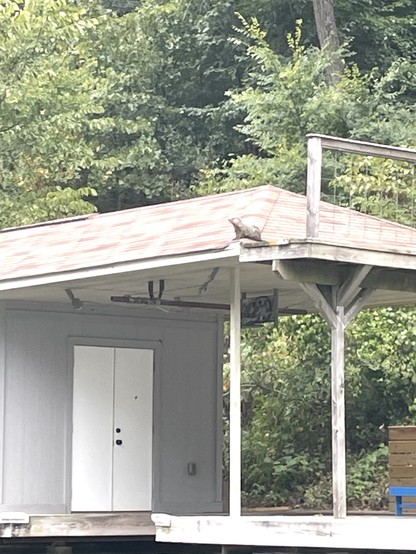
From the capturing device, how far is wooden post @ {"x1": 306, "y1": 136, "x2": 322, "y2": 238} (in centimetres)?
1005

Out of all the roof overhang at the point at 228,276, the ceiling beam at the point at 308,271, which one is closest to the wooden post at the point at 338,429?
the ceiling beam at the point at 308,271

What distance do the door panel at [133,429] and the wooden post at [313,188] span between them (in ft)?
15.5

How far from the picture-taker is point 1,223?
74.1ft

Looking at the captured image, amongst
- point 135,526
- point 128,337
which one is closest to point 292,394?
point 128,337

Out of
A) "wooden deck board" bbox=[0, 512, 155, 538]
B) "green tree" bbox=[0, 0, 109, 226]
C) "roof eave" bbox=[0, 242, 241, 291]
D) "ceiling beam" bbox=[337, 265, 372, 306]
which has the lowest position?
"wooden deck board" bbox=[0, 512, 155, 538]

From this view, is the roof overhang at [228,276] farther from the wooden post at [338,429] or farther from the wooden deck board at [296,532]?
the wooden deck board at [296,532]

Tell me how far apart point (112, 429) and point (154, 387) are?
715mm

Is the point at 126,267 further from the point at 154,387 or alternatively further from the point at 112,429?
the point at 154,387

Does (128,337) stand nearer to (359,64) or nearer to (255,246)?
(255,246)

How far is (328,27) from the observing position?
2703cm

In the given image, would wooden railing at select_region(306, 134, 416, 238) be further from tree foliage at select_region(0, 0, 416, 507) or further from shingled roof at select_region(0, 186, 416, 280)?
tree foliage at select_region(0, 0, 416, 507)

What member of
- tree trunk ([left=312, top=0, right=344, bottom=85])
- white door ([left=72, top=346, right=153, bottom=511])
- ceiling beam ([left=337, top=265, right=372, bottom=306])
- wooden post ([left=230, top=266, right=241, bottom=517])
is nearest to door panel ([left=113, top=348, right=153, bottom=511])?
white door ([left=72, top=346, right=153, bottom=511])

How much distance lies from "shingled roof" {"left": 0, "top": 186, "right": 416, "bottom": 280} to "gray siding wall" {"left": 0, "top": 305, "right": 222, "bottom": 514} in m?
0.91

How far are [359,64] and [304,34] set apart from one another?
4.70 feet
